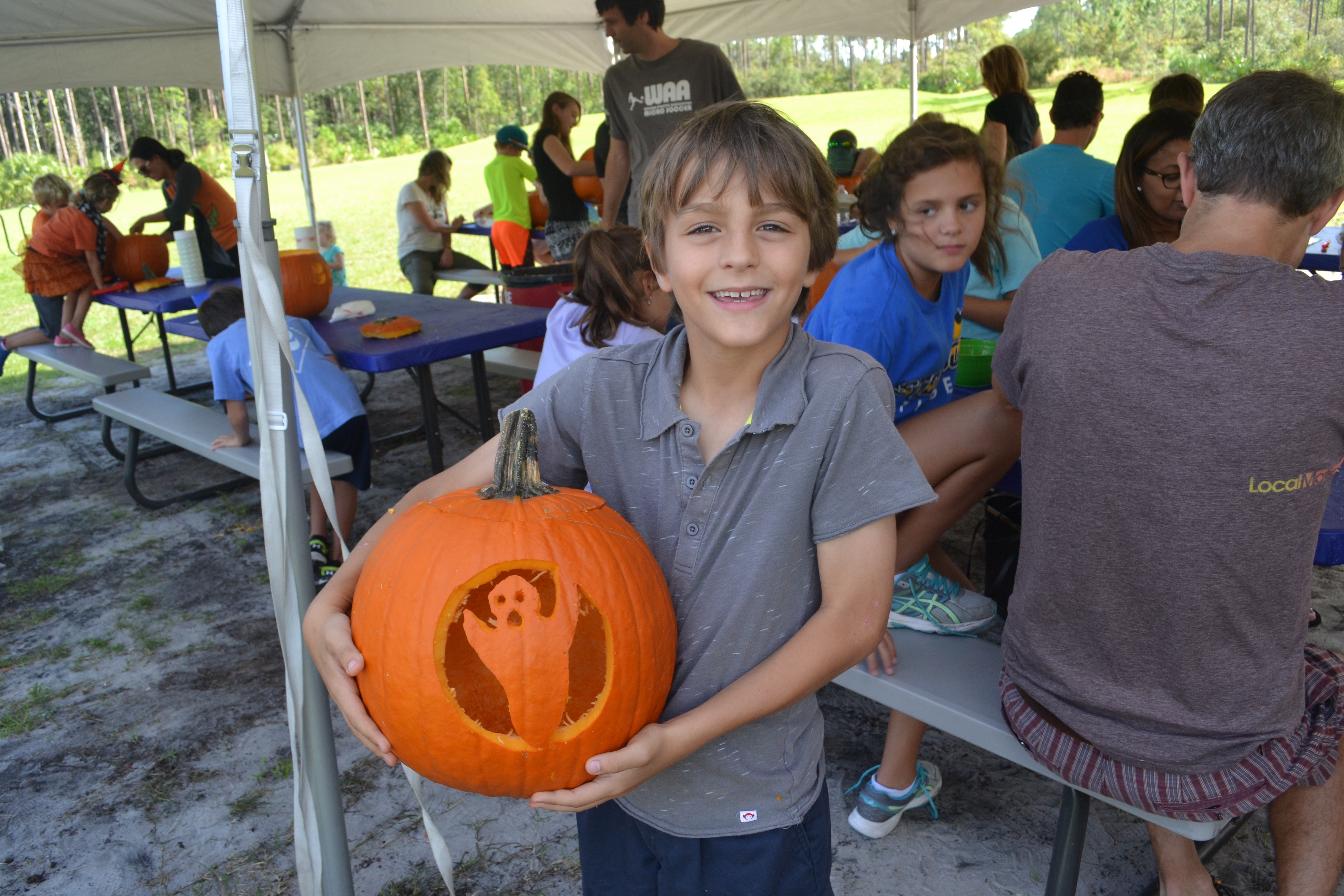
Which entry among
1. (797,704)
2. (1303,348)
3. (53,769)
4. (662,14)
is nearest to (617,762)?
(797,704)

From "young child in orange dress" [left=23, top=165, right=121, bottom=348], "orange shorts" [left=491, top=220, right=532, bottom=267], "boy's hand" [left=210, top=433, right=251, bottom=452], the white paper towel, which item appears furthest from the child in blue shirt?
"orange shorts" [left=491, top=220, right=532, bottom=267]

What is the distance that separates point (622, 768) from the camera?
100 cm

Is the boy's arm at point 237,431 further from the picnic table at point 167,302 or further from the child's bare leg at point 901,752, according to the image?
the child's bare leg at point 901,752

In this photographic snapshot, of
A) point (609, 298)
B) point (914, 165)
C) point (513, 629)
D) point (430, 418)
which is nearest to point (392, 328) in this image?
point (430, 418)

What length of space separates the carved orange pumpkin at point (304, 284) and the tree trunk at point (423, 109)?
2555 centimetres

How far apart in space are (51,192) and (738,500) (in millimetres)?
7041

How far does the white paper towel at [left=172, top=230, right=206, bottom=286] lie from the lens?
5.26 meters

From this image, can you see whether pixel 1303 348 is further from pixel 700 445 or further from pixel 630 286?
pixel 630 286

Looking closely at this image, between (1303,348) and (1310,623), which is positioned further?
(1310,623)

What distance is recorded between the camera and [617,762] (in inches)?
38.9

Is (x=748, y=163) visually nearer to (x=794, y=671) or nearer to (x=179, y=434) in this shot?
(x=794, y=671)

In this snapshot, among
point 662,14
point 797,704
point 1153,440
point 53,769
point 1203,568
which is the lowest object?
point 53,769

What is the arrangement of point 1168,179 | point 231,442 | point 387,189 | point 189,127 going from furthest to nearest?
point 189,127
point 387,189
point 231,442
point 1168,179

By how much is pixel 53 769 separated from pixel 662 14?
4180 millimetres
